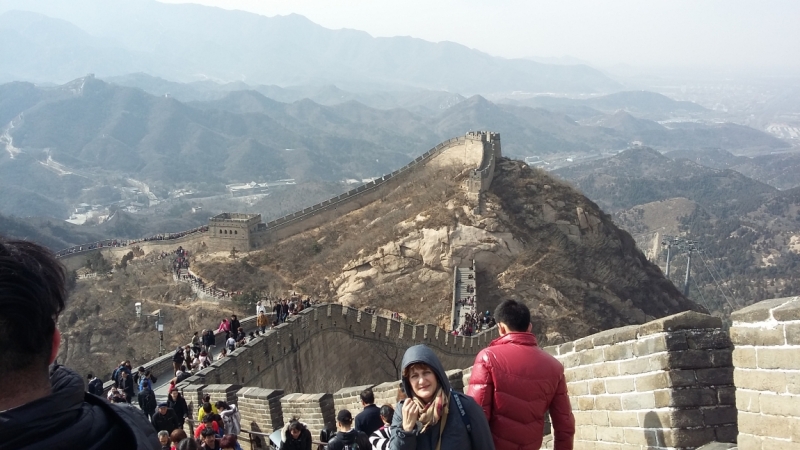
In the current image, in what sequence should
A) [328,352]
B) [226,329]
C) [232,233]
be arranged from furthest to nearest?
[232,233], [328,352], [226,329]

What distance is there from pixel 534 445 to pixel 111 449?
318 centimetres

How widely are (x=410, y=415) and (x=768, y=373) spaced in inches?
86.2

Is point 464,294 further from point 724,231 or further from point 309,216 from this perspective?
→ point 724,231

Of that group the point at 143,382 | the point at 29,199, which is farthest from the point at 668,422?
the point at 29,199

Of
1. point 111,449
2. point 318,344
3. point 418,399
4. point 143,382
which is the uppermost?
point 111,449

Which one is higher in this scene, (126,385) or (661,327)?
(661,327)

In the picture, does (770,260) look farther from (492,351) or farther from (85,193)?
(85,193)

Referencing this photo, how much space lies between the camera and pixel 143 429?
239 cm

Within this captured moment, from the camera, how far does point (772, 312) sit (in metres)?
3.71

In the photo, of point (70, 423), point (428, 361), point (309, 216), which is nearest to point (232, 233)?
point (309, 216)

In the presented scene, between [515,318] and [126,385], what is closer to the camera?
[515,318]

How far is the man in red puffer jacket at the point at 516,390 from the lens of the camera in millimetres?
4461

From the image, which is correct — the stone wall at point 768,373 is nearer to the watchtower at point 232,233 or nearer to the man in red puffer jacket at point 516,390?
the man in red puffer jacket at point 516,390

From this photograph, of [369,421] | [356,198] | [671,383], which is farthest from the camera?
[356,198]
